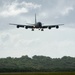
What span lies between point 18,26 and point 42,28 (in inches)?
359

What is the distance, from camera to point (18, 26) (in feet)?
461

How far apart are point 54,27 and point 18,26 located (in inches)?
538

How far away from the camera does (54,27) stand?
141125mm

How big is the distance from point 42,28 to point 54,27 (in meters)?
4.69

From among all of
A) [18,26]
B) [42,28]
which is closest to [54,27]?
[42,28]

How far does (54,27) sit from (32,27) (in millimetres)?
8461

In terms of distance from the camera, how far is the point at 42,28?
460 ft

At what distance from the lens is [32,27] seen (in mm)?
142375

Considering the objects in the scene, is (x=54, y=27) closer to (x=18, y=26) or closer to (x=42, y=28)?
(x=42, y=28)

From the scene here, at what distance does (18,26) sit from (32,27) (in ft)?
18.3
